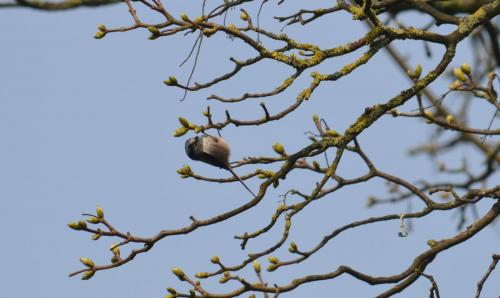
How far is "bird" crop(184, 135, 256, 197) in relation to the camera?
188 inches

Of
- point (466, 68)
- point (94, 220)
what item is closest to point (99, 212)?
point (94, 220)

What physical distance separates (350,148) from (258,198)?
3.78ft

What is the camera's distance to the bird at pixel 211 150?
15.6ft

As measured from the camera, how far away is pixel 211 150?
15.6 ft

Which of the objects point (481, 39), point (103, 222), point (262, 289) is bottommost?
point (262, 289)

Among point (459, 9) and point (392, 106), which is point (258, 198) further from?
point (459, 9)

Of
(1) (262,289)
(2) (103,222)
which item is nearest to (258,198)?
(1) (262,289)

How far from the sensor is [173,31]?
421cm

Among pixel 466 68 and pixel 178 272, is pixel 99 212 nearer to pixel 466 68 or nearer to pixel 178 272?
pixel 178 272

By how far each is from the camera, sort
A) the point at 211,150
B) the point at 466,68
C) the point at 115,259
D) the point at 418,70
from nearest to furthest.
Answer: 1. the point at 115,259
2. the point at 418,70
3. the point at 211,150
4. the point at 466,68

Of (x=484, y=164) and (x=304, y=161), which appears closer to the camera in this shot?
(x=304, y=161)

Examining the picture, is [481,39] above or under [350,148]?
above

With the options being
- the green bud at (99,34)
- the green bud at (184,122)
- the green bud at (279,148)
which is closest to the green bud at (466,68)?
the green bud at (279,148)

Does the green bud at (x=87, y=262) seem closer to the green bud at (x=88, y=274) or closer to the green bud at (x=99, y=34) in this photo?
the green bud at (x=88, y=274)
